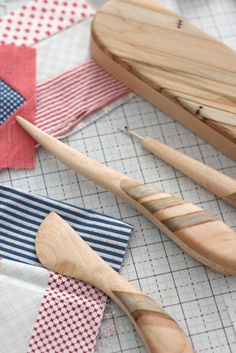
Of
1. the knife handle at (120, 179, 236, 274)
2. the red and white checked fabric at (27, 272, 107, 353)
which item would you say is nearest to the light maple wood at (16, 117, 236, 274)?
the knife handle at (120, 179, 236, 274)

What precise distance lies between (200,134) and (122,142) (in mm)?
117

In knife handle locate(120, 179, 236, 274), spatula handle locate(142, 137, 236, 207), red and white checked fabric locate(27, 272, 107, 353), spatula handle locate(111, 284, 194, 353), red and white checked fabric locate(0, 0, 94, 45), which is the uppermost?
red and white checked fabric locate(0, 0, 94, 45)

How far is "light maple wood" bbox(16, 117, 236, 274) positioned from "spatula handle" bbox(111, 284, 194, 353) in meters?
0.10

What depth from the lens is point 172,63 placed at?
3.00 feet

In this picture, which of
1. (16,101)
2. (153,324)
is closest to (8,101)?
(16,101)

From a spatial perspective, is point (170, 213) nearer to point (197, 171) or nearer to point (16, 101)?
point (197, 171)

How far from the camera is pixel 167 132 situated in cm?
93

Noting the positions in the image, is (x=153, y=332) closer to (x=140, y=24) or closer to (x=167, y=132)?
(x=167, y=132)

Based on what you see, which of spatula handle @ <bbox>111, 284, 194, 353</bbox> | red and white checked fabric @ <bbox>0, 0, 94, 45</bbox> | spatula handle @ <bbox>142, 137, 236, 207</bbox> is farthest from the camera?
red and white checked fabric @ <bbox>0, 0, 94, 45</bbox>

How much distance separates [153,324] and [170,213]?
0.49ft

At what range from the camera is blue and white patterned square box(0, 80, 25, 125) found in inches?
35.7

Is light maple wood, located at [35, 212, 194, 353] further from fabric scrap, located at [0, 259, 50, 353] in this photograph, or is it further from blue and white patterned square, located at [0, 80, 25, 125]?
blue and white patterned square, located at [0, 80, 25, 125]

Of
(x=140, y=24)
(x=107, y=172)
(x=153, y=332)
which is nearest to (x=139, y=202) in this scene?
(x=107, y=172)

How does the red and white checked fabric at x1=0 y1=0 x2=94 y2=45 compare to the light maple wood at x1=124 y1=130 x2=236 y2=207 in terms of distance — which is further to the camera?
the red and white checked fabric at x1=0 y1=0 x2=94 y2=45
